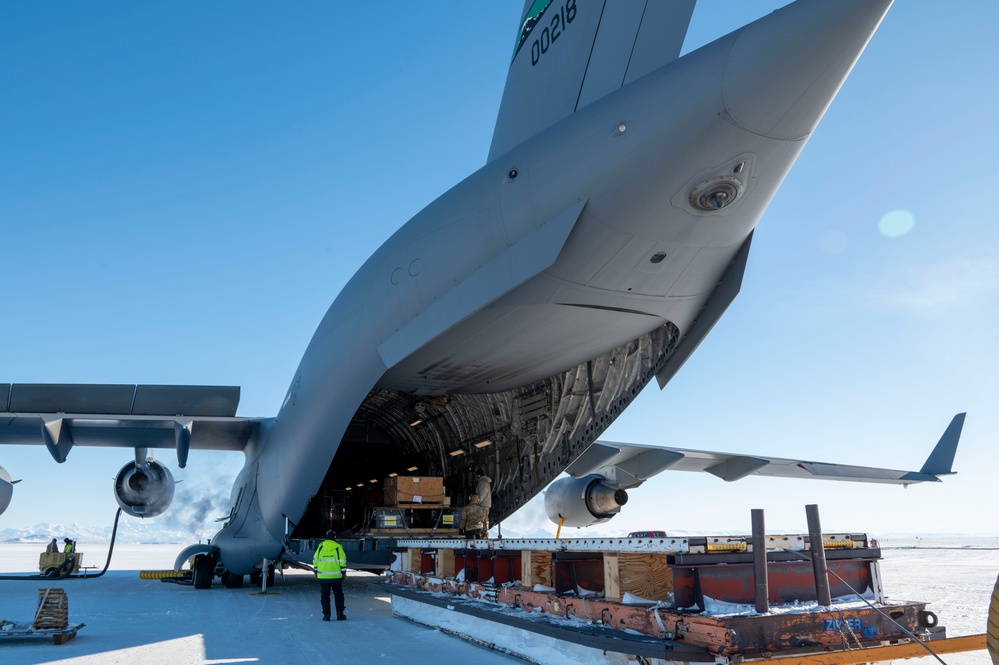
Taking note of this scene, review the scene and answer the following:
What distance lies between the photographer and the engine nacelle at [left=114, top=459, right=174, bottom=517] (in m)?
13.8

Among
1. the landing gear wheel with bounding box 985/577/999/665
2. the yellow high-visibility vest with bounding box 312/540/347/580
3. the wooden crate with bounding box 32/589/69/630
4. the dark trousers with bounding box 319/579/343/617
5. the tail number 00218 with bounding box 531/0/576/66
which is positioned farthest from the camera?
the yellow high-visibility vest with bounding box 312/540/347/580

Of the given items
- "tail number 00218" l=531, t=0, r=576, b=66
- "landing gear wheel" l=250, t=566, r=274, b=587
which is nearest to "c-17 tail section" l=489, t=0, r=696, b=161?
"tail number 00218" l=531, t=0, r=576, b=66

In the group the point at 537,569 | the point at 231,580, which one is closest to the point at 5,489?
the point at 231,580

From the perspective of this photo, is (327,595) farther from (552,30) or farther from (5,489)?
(5,489)

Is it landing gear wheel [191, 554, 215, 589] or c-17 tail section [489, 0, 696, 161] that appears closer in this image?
c-17 tail section [489, 0, 696, 161]

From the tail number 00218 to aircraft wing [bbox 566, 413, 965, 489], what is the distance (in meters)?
6.27

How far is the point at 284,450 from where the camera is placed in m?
10.5

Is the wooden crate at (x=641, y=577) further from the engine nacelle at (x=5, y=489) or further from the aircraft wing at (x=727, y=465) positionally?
the engine nacelle at (x=5, y=489)

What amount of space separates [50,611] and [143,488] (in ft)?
25.8

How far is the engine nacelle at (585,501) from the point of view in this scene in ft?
35.6

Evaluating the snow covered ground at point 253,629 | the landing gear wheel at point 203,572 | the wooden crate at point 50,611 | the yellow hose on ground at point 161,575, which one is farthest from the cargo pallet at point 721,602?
the yellow hose on ground at point 161,575

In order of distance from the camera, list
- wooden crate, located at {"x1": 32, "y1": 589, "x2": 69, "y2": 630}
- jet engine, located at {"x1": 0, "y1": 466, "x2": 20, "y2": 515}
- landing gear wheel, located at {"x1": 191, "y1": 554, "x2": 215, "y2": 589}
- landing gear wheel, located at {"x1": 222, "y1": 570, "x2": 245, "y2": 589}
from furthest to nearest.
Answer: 1. jet engine, located at {"x1": 0, "y1": 466, "x2": 20, "y2": 515}
2. landing gear wheel, located at {"x1": 222, "y1": 570, "x2": 245, "y2": 589}
3. landing gear wheel, located at {"x1": 191, "y1": 554, "x2": 215, "y2": 589}
4. wooden crate, located at {"x1": 32, "y1": 589, "x2": 69, "y2": 630}

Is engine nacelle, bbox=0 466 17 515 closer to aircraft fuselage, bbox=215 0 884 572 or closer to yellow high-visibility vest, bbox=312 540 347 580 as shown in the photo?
aircraft fuselage, bbox=215 0 884 572

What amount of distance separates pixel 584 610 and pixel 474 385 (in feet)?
20.9
